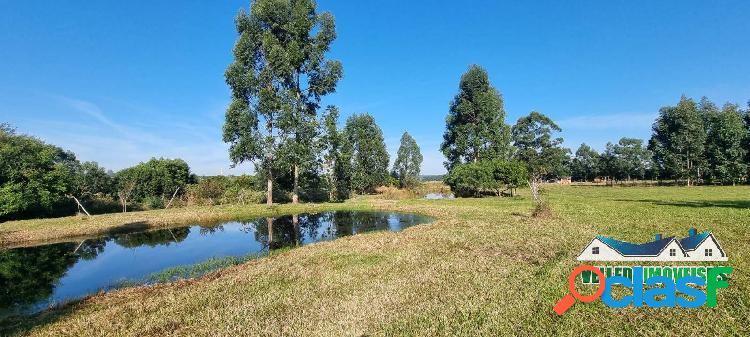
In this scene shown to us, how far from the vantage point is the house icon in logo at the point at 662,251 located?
359 inches

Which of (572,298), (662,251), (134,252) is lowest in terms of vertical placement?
(134,252)

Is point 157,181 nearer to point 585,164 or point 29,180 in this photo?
point 29,180

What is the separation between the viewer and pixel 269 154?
3594 cm

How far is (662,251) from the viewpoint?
9227 mm

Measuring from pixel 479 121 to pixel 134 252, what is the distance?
4851cm

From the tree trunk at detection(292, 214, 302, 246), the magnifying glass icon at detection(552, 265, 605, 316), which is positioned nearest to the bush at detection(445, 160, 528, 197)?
the tree trunk at detection(292, 214, 302, 246)

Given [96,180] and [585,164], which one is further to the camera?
[585,164]

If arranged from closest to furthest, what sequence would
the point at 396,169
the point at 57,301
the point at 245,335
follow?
the point at 245,335, the point at 57,301, the point at 396,169

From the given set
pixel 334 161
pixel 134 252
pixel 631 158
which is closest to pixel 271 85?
pixel 334 161

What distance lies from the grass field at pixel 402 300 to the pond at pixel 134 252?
10.8 feet

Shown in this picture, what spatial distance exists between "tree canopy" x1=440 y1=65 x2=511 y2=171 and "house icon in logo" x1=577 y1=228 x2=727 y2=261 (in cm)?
4458

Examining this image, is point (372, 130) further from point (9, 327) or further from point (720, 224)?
point (9, 327)

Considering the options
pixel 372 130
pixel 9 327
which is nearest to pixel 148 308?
pixel 9 327

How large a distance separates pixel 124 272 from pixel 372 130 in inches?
2158
